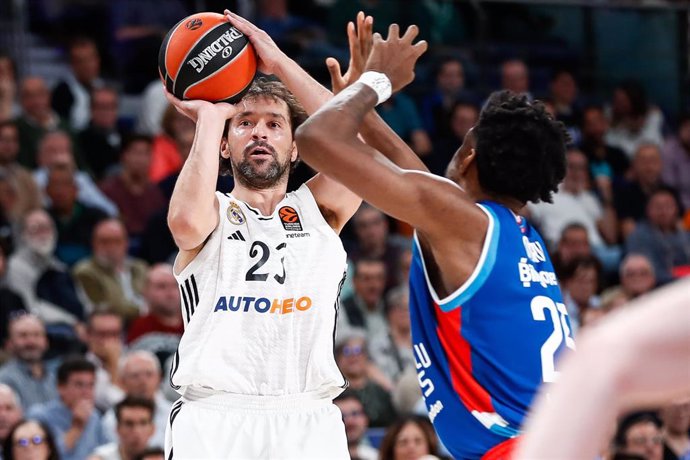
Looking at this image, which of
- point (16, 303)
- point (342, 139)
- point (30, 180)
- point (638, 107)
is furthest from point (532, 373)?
point (638, 107)

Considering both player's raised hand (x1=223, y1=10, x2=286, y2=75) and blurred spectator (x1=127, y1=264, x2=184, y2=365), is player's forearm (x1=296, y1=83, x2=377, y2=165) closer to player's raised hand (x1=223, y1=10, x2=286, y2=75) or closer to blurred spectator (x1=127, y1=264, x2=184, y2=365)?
player's raised hand (x1=223, y1=10, x2=286, y2=75)

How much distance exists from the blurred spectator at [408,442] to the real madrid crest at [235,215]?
387 centimetres

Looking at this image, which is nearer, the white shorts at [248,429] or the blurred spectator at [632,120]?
the white shorts at [248,429]

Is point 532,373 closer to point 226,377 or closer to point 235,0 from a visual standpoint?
point 226,377

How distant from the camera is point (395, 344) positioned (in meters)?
10.5

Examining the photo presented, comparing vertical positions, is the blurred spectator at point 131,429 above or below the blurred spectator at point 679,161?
below

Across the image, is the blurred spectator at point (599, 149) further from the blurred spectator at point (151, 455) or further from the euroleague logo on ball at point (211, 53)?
the euroleague logo on ball at point (211, 53)

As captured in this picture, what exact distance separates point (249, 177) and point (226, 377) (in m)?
0.87

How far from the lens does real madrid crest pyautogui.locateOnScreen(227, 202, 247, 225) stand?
5.08m

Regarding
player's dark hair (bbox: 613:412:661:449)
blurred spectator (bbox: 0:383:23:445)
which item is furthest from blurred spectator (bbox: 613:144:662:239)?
blurred spectator (bbox: 0:383:23:445)

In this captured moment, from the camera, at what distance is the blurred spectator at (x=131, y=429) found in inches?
334

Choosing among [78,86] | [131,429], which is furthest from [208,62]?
[78,86]

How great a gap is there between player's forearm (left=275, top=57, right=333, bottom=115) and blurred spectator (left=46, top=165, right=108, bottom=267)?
236 inches

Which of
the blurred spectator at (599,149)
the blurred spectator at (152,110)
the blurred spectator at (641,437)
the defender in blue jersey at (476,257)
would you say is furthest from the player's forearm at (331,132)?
the blurred spectator at (599,149)
